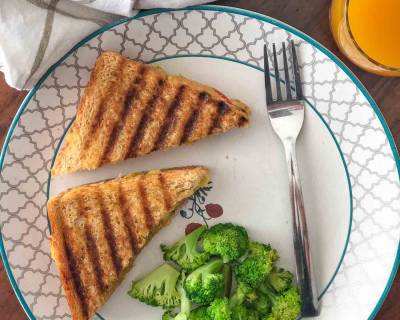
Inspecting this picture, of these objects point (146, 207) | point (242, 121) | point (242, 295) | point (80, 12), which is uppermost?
point (80, 12)

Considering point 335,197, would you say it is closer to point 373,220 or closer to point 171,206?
point 373,220

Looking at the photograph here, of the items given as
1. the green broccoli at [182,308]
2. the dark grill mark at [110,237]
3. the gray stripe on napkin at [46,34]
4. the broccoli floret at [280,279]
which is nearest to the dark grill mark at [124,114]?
the dark grill mark at [110,237]

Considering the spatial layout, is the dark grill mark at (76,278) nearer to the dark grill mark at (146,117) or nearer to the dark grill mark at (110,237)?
the dark grill mark at (110,237)

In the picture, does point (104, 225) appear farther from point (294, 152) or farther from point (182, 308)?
point (294, 152)

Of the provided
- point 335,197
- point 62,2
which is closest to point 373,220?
point 335,197

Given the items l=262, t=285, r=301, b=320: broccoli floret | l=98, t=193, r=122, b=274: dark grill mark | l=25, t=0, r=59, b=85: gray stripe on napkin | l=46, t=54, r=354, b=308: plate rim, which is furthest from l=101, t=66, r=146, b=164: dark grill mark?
l=262, t=285, r=301, b=320: broccoli floret

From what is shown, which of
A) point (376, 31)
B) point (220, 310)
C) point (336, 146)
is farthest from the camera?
point (336, 146)

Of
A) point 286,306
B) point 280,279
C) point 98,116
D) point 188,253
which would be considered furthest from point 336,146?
point 98,116
